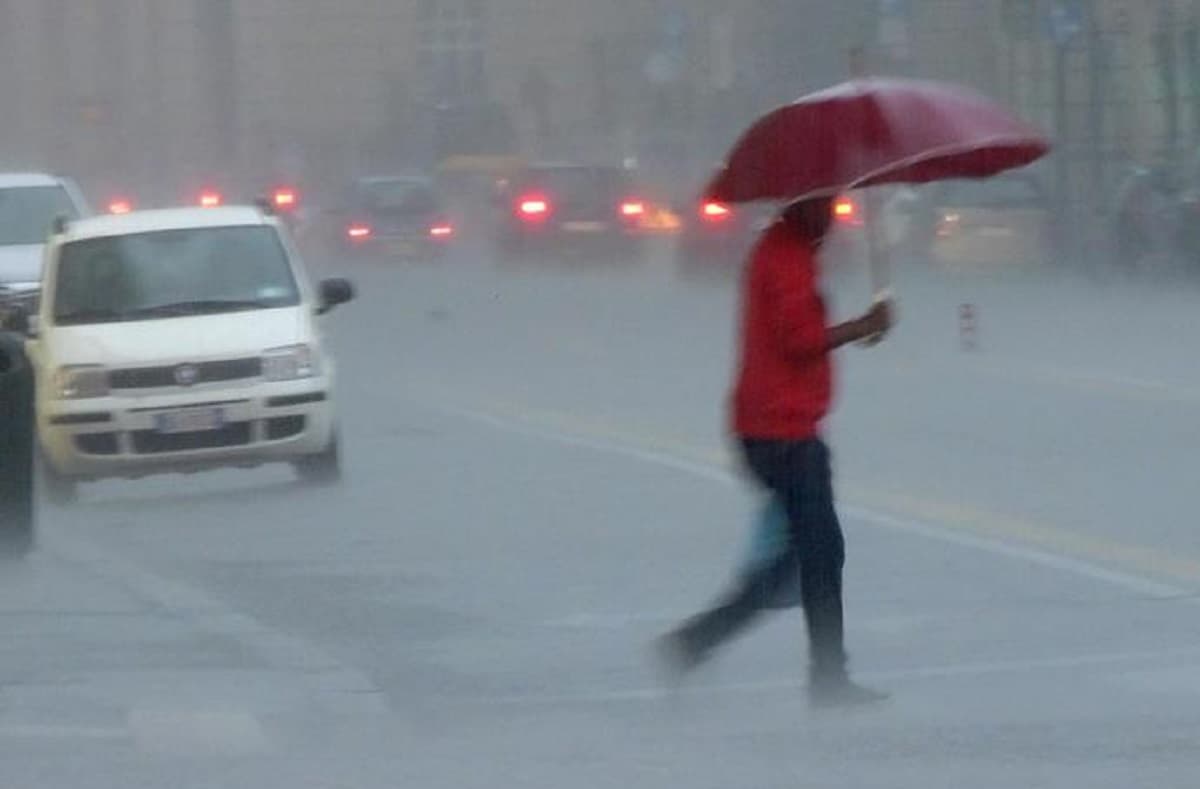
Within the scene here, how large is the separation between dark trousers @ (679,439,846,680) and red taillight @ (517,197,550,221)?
4102 cm

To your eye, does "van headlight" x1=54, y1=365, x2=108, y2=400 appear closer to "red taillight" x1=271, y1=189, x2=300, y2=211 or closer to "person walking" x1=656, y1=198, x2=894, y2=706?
"person walking" x1=656, y1=198, x2=894, y2=706

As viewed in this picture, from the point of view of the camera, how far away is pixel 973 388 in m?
24.6

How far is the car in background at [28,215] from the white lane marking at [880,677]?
46.1ft

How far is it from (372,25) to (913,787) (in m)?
79.5

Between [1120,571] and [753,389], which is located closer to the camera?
[753,389]

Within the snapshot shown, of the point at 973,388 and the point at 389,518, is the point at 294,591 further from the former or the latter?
the point at 973,388

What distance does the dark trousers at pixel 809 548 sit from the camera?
961 cm

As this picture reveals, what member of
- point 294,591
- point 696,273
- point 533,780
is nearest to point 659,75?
point 696,273

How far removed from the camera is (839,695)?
9766 millimetres

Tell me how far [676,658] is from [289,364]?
8.15m

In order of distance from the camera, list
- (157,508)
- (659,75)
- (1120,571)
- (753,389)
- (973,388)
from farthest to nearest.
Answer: (659,75) → (973,388) → (157,508) → (1120,571) → (753,389)

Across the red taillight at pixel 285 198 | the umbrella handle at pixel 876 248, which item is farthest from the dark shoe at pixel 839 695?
the red taillight at pixel 285 198

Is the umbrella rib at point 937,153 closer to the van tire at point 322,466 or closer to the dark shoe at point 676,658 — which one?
the dark shoe at point 676,658

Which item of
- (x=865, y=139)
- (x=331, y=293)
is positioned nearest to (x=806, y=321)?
(x=865, y=139)
